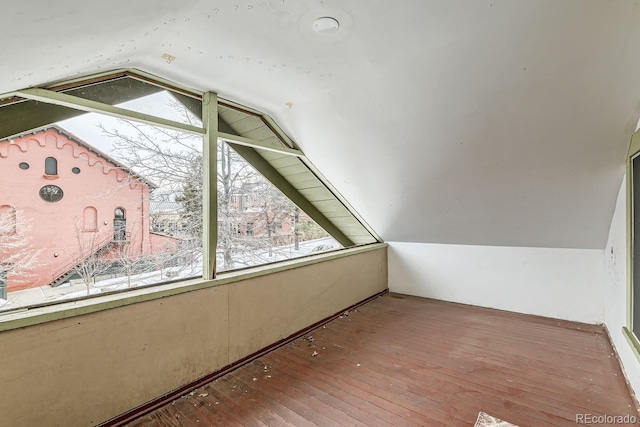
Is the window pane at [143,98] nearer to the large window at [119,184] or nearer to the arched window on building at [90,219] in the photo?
the large window at [119,184]

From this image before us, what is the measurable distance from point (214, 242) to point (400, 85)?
1.88 m

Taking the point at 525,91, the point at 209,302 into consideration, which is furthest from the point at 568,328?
the point at 209,302

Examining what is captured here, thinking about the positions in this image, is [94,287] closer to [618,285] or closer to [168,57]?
[168,57]

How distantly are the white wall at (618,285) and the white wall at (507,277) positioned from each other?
0.64ft

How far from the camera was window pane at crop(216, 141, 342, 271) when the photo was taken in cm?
361

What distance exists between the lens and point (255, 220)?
406cm

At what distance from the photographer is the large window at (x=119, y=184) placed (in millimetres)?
1751

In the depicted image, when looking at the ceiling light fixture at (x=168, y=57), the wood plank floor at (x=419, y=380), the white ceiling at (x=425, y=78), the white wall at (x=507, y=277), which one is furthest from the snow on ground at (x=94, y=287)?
the white wall at (x=507, y=277)

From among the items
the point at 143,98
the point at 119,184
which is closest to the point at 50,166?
the point at 119,184

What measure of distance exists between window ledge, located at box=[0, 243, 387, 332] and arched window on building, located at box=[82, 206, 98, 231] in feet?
1.59

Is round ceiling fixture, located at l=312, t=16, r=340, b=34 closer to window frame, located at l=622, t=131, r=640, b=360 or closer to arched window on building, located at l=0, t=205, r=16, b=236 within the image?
arched window on building, located at l=0, t=205, r=16, b=236

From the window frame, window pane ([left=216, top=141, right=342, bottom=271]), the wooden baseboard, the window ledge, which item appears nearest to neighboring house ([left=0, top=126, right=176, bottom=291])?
the window ledge

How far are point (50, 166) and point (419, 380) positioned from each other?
9.36 feet

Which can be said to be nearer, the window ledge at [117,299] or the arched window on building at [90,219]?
the window ledge at [117,299]
